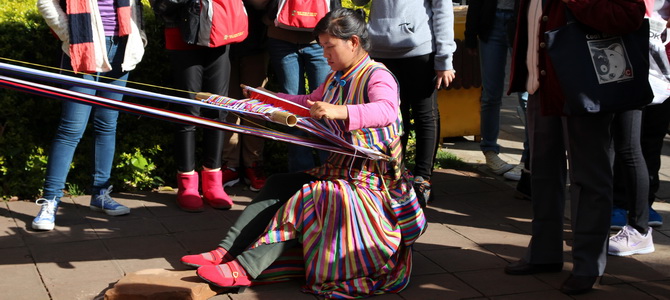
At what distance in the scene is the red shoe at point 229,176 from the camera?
6.39m

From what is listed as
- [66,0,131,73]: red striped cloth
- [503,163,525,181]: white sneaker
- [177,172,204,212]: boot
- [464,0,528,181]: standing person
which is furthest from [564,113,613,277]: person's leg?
[66,0,131,73]: red striped cloth

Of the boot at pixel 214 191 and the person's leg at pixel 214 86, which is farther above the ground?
the person's leg at pixel 214 86

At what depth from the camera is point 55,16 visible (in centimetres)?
523

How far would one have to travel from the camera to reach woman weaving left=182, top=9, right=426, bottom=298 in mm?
4254

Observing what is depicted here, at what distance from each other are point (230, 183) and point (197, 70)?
1033 millimetres

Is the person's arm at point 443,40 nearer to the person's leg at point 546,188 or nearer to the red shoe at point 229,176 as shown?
the person's leg at point 546,188

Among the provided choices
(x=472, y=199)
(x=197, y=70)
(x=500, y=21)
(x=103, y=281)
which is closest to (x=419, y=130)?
(x=472, y=199)

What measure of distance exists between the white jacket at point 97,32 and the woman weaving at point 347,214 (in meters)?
1.54

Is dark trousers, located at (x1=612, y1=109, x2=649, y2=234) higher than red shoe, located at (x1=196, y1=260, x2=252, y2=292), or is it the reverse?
dark trousers, located at (x1=612, y1=109, x2=649, y2=234)

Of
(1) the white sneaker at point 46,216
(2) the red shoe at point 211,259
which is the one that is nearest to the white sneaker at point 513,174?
(2) the red shoe at point 211,259

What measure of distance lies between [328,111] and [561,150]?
1300mm

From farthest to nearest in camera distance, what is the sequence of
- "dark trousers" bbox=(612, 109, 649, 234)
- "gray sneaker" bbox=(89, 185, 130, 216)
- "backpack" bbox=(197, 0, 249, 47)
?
"gray sneaker" bbox=(89, 185, 130, 216), "backpack" bbox=(197, 0, 249, 47), "dark trousers" bbox=(612, 109, 649, 234)

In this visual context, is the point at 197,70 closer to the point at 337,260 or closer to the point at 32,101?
the point at 32,101

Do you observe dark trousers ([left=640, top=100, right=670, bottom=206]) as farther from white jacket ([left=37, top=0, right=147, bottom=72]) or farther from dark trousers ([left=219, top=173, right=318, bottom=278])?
white jacket ([left=37, top=0, right=147, bottom=72])
